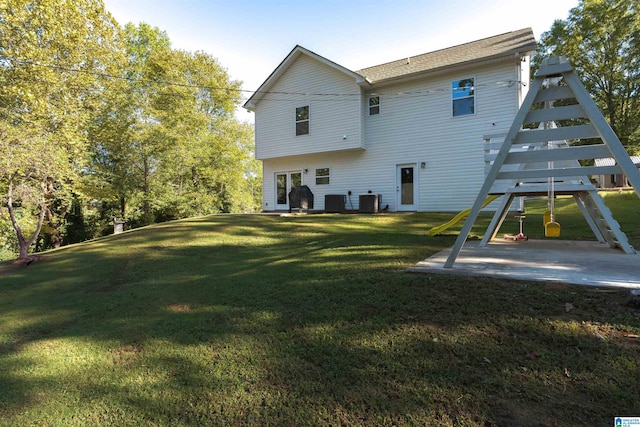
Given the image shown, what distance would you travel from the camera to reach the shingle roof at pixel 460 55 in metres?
10.2

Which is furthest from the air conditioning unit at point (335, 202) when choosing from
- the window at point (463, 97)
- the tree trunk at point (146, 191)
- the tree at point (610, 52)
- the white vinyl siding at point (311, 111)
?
the tree at point (610, 52)

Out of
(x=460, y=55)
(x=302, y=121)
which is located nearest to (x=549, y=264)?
(x=460, y=55)

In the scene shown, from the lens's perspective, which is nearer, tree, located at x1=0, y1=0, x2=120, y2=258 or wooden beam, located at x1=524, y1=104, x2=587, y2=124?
wooden beam, located at x1=524, y1=104, x2=587, y2=124

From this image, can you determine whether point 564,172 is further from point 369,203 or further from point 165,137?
point 165,137

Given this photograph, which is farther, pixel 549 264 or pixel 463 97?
pixel 463 97

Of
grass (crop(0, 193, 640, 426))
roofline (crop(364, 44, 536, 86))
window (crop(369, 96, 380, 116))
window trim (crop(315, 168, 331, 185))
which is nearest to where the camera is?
grass (crop(0, 193, 640, 426))

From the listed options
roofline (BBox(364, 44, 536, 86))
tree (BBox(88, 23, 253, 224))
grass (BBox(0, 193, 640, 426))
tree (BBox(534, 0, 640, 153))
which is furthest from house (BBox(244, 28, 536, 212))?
tree (BBox(534, 0, 640, 153))

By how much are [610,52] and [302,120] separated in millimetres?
23085

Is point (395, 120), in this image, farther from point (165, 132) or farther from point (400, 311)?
point (165, 132)

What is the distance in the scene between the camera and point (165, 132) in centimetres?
1853

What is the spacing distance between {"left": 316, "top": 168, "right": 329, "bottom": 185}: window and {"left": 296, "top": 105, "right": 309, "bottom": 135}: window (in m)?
1.86

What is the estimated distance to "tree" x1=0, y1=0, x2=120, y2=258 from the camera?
495 inches

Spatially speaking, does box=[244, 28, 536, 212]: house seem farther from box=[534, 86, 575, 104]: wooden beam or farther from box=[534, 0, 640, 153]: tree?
box=[534, 0, 640, 153]: tree

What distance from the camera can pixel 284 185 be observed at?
51.5 feet
